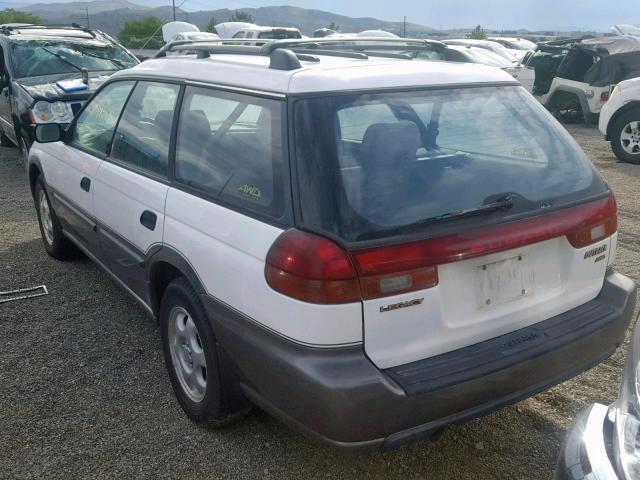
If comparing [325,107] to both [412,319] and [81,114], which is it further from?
[81,114]

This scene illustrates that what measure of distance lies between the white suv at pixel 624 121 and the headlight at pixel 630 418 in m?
8.72

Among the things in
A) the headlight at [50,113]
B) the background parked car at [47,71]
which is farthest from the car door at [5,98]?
the headlight at [50,113]

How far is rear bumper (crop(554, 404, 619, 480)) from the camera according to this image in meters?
1.74

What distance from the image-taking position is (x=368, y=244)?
2.22 m

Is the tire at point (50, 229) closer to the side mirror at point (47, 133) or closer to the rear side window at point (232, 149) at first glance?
the side mirror at point (47, 133)

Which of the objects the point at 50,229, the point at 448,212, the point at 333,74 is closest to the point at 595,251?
the point at 448,212

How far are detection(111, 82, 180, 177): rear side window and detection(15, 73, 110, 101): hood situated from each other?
4.56 metres

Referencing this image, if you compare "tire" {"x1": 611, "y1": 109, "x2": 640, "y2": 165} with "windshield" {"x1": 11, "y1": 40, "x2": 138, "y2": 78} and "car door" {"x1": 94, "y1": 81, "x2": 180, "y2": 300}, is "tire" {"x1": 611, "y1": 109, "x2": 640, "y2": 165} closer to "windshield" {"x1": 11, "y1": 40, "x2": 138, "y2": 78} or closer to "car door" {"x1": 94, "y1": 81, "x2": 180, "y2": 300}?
"windshield" {"x1": 11, "y1": 40, "x2": 138, "y2": 78}

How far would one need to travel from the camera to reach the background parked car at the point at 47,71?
26.2 ft

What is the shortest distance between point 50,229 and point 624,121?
825cm

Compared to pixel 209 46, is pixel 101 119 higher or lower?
lower

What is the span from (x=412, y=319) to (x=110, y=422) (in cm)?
173

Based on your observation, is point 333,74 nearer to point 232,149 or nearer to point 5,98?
point 232,149

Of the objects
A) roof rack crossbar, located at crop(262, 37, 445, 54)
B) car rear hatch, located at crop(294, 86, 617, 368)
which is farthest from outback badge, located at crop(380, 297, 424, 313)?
roof rack crossbar, located at crop(262, 37, 445, 54)
